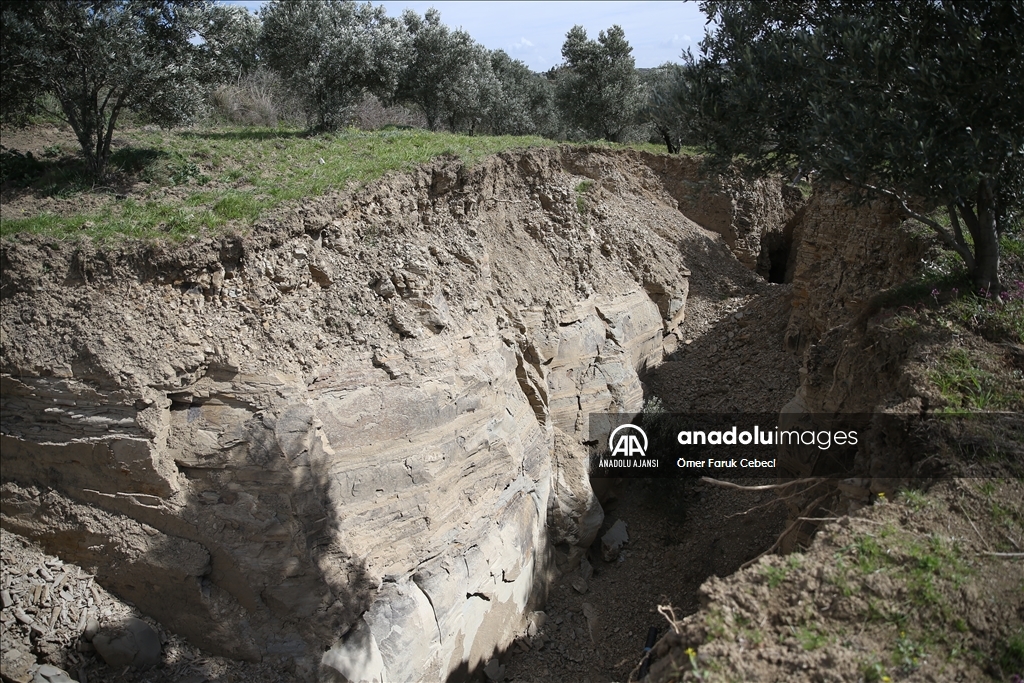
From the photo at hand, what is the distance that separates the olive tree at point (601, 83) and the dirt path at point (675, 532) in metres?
9.65

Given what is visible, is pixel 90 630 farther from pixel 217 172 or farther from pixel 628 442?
pixel 628 442

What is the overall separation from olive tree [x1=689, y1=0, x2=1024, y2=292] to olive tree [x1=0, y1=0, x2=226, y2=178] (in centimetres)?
827

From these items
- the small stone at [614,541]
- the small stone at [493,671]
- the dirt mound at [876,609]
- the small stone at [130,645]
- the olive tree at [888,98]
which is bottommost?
the small stone at [493,671]

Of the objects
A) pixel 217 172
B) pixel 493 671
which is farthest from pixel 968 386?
pixel 217 172

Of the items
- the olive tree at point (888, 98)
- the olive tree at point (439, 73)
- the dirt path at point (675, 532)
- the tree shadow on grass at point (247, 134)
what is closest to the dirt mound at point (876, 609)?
the dirt path at point (675, 532)

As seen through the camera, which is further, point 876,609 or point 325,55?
point 325,55

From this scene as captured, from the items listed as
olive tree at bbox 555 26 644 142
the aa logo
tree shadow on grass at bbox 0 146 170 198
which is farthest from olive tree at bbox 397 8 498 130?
the aa logo

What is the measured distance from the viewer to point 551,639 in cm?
923

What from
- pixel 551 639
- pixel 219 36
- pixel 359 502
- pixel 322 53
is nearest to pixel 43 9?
pixel 219 36

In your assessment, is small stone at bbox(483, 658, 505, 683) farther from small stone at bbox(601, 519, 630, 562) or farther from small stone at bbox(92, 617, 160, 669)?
small stone at bbox(92, 617, 160, 669)

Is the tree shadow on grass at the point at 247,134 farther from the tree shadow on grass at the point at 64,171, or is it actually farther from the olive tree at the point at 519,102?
the olive tree at the point at 519,102

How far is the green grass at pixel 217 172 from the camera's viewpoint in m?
7.71

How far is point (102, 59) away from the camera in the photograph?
9.63 m

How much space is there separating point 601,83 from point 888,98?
15537 mm
